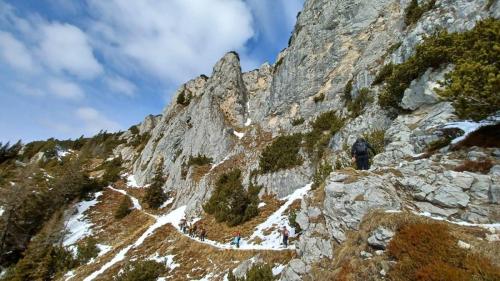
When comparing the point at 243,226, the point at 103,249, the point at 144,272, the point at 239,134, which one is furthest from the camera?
the point at 239,134

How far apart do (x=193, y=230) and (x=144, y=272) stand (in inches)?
281

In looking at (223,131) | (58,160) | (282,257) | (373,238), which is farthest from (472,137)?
(58,160)

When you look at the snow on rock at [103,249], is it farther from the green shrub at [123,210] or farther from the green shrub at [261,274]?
the green shrub at [261,274]

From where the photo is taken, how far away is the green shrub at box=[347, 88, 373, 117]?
98.8ft

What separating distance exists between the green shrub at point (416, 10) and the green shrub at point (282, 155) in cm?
1618

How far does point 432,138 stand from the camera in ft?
54.3

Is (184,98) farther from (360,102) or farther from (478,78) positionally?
(478,78)

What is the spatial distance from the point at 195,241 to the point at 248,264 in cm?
1054

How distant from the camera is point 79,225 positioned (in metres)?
42.4

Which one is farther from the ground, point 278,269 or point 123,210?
point 123,210

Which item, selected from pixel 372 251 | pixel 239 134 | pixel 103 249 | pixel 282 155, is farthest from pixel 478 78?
pixel 239 134

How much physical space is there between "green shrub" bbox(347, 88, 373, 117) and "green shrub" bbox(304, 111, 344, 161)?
163cm

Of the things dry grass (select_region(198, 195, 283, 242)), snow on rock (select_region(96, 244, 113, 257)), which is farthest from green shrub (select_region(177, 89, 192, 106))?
dry grass (select_region(198, 195, 283, 242))

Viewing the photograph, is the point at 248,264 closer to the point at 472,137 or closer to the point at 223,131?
the point at 472,137
